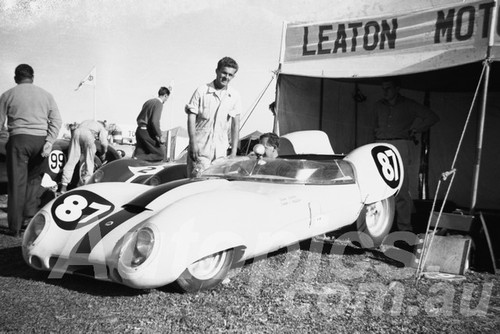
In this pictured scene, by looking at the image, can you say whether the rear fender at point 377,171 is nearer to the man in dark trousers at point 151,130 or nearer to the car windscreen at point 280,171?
the car windscreen at point 280,171

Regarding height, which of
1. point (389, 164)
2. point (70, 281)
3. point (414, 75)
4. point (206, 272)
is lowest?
point (70, 281)

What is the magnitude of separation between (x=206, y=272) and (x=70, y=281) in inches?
33.9

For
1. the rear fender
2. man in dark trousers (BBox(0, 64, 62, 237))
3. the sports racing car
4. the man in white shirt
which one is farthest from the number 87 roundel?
the rear fender

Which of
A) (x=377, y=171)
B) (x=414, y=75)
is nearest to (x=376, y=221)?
(x=377, y=171)

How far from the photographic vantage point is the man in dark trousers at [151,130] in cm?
634

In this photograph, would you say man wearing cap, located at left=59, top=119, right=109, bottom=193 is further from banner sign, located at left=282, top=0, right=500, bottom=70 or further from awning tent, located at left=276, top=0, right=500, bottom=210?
banner sign, located at left=282, top=0, right=500, bottom=70

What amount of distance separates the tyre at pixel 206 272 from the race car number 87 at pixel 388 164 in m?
2.07

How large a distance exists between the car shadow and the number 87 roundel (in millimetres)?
322

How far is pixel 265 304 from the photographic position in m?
2.52

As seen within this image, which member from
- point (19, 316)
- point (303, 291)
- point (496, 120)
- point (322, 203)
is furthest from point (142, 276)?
point (496, 120)

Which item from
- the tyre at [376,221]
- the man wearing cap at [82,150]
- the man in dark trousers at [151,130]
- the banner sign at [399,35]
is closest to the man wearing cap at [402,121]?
the banner sign at [399,35]

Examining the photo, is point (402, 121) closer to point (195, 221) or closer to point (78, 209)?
point (195, 221)

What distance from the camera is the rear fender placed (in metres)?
4.06

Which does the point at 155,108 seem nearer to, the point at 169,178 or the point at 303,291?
the point at 169,178
